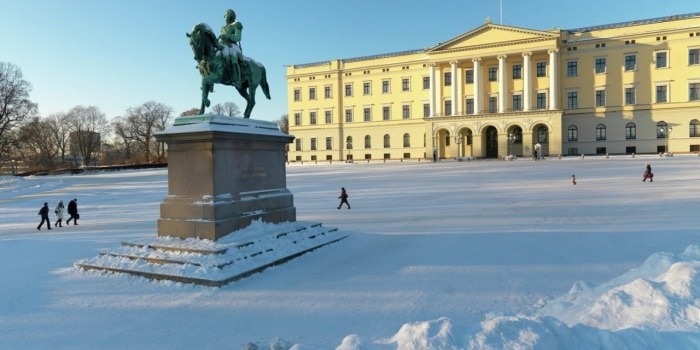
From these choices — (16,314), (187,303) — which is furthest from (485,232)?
(16,314)

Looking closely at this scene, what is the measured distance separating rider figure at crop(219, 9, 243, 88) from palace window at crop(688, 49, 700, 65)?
69.2m

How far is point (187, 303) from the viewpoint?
6902mm

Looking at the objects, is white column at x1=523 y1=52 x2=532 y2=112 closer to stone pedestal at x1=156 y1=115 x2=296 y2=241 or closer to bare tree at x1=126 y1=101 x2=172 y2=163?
stone pedestal at x1=156 y1=115 x2=296 y2=241

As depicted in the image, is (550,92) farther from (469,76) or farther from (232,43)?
A: (232,43)

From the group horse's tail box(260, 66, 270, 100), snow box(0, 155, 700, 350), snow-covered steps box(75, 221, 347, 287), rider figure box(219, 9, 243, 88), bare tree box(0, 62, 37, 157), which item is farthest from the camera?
bare tree box(0, 62, 37, 157)

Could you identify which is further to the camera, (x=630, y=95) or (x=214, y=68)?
(x=630, y=95)

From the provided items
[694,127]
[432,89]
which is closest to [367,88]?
[432,89]

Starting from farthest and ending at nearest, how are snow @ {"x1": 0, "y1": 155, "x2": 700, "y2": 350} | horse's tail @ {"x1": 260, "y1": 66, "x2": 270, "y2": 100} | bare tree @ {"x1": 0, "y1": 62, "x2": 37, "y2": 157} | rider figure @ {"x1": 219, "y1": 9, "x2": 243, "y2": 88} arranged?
bare tree @ {"x1": 0, "y1": 62, "x2": 37, "y2": 157}
horse's tail @ {"x1": 260, "y1": 66, "x2": 270, "y2": 100}
rider figure @ {"x1": 219, "y1": 9, "x2": 243, "y2": 88}
snow @ {"x1": 0, "y1": 155, "x2": 700, "y2": 350}

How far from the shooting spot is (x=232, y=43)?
38.2 feet

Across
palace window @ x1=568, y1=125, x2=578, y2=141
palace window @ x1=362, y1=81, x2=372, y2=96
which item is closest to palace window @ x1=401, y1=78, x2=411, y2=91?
palace window @ x1=362, y1=81, x2=372, y2=96

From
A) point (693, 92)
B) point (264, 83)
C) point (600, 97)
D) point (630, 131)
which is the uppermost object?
point (600, 97)

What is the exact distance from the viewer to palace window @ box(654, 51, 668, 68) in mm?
60562

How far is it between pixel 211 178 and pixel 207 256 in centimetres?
190

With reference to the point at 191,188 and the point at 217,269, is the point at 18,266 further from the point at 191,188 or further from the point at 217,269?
the point at 217,269
